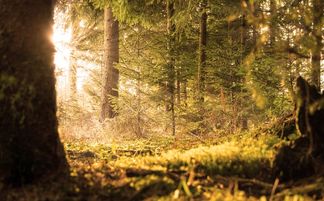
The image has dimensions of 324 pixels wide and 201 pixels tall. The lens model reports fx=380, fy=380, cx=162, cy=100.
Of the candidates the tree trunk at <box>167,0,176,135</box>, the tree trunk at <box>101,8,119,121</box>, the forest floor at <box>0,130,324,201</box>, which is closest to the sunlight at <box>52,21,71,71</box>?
the tree trunk at <box>101,8,119,121</box>

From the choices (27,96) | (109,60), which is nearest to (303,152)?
(27,96)

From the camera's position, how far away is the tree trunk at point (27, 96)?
3.23 meters

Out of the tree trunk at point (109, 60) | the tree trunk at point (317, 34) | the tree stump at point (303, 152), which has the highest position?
the tree trunk at point (109, 60)

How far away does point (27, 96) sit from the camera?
10.8 ft

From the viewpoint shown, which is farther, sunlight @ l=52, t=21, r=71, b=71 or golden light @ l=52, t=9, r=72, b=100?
golden light @ l=52, t=9, r=72, b=100

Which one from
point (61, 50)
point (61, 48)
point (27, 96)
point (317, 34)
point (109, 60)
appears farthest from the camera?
point (109, 60)

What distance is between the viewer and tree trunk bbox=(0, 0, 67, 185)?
323 centimetres

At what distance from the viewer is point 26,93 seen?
3301 mm

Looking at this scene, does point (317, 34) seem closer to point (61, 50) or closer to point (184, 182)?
point (184, 182)

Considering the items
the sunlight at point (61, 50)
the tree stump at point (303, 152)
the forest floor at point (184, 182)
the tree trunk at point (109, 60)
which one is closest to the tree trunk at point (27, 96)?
the forest floor at point (184, 182)

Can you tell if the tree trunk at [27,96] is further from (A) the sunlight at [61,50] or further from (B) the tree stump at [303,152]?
(A) the sunlight at [61,50]

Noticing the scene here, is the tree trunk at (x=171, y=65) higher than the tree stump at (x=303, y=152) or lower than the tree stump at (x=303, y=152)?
higher

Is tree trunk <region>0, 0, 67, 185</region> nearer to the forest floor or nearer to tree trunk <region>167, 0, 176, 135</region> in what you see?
the forest floor

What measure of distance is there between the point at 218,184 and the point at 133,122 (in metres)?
9.73
